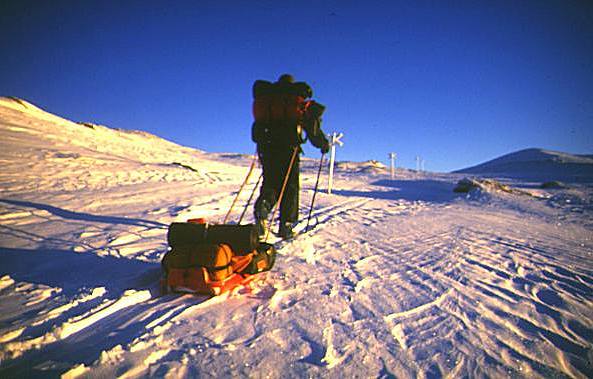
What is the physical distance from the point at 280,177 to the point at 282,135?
0.55 m

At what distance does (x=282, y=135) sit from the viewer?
3561mm

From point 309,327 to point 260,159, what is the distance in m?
2.39

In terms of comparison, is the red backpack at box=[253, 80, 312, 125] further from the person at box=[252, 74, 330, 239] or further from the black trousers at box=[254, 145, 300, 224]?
the black trousers at box=[254, 145, 300, 224]

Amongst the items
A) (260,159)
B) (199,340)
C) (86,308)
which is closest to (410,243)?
(260,159)

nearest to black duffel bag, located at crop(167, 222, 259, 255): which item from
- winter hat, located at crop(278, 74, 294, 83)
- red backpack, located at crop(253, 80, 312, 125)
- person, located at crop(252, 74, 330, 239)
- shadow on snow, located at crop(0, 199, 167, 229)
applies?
person, located at crop(252, 74, 330, 239)

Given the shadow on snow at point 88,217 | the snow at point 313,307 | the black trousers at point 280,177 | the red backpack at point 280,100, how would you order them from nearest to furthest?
the snow at point 313,307, the red backpack at point 280,100, the black trousers at point 280,177, the shadow on snow at point 88,217

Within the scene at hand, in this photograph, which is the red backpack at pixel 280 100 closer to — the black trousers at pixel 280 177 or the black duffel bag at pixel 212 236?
the black trousers at pixel 280 177

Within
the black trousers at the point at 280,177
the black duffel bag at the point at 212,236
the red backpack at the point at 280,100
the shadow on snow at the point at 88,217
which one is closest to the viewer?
the black duffel bag at the point at 212,236

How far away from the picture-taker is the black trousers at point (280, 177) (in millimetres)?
3635

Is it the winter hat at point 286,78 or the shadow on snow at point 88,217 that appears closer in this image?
the winter hat at point 286,78

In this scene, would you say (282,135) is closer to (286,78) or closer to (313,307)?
(286,78)

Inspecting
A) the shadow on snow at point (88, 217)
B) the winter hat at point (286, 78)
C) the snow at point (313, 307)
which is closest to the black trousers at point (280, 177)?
the snow at point (313, 307)

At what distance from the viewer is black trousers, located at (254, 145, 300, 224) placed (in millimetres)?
3635

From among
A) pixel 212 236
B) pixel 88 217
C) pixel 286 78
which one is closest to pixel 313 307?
pixel 212 236
